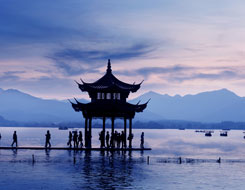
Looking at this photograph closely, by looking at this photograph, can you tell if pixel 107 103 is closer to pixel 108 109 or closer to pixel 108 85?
pixel 108 109

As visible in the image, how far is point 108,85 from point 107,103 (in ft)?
10.2

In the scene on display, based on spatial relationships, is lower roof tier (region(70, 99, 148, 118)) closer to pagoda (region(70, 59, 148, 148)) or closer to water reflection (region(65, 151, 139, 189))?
pagoda (region(70, 59, 148, 148))

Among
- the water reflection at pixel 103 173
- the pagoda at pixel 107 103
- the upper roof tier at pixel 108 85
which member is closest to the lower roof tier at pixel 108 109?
the pagoda at pixel 107 103

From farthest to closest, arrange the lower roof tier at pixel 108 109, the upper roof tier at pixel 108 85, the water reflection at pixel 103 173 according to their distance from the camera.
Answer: the upper roof tier at pixel 108 85, the lower roof tier at pixel 108 109, the water reflection at pixel 103 173

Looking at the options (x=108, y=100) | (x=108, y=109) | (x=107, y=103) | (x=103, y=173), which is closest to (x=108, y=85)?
(x=108, y=100)

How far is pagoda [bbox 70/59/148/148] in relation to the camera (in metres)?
53.2

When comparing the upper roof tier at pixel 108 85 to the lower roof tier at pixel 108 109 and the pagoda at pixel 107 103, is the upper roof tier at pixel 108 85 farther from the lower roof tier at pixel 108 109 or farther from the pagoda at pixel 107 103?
the lower roof tier at pixel 108 109

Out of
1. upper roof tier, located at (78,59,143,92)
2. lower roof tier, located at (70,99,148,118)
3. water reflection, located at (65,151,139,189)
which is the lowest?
water reflection, located at (65,151,139,189)

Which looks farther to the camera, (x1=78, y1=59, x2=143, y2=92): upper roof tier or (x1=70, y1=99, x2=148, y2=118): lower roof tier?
(x1=78, y1=59, x2=143, y2=92): upper roof tier

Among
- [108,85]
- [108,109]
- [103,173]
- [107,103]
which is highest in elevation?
[108,85]

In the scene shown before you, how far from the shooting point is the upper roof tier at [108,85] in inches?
2154

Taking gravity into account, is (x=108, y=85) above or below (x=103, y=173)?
above

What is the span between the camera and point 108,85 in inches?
2222

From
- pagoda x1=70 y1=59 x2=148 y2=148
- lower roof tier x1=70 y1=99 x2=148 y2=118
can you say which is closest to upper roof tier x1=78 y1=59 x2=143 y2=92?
pagoda x1=70 y1=59 x2=148 y2=148
